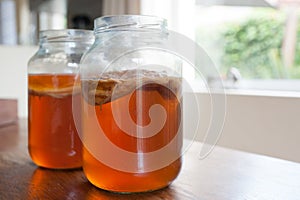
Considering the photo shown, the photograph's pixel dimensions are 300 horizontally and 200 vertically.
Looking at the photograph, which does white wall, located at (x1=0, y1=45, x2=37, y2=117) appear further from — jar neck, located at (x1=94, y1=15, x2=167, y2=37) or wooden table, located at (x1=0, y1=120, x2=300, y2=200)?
jar neck, located at (x1=94, y1=15, x2=167, y2=37)

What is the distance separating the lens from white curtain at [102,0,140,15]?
2.02 meters

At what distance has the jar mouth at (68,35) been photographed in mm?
604

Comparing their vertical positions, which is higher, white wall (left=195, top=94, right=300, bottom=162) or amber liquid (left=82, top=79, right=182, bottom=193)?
amber liquid (left=82, top=79, right=182, bottom=193)

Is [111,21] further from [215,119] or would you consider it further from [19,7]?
[19,7]

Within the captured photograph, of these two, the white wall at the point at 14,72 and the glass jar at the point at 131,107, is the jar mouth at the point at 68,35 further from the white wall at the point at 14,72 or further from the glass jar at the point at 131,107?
the white wall at the point at 14,72

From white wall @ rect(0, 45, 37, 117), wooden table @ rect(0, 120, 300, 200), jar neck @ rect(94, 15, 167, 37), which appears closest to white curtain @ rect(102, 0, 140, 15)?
white wall @ rect(0, 45, 37, 117)

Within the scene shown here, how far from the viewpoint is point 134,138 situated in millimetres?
470

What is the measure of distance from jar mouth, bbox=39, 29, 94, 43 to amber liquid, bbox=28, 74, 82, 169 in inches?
2.5

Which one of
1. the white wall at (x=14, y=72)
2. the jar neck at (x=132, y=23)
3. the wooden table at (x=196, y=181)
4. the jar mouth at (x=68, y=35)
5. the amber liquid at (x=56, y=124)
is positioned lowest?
the white wall at (x=14, y=72)

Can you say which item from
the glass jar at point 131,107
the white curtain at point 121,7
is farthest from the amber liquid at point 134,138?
the white curtain at point 121,7

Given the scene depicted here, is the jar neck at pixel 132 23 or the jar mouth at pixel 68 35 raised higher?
the jar neck at pixel 132 23

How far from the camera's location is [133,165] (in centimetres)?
47

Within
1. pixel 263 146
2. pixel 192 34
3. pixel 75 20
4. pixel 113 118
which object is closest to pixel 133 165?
pixel 113 118

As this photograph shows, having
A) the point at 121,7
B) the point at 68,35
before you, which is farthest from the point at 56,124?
the point at 121,7
